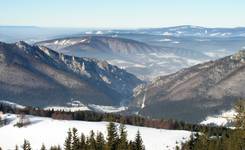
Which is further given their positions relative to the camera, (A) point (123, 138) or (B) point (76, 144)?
(B) point (76, 144)

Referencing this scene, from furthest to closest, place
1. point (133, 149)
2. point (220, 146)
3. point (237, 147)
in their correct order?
point (220, 146)
point (133, 149)
point (237, 147)

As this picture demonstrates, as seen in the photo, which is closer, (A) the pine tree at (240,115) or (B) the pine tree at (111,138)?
(A) the pine tree at (240,115)

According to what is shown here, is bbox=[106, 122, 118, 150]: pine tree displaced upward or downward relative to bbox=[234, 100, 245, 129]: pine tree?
downward

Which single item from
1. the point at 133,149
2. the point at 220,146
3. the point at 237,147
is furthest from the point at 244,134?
the point at 220,146

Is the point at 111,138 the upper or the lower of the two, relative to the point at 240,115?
lower

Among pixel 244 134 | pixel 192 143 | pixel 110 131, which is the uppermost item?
pixel 244 134

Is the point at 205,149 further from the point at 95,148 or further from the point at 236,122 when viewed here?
the point at 236,122

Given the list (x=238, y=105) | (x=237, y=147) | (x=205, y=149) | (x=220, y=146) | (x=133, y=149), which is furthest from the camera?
(x=220, y=146)

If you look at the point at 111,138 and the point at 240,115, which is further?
the point at 111,138

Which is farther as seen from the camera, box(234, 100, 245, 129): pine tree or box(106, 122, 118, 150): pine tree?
box(106, 122, 118, 150): pine tree

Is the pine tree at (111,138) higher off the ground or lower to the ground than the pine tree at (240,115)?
lower

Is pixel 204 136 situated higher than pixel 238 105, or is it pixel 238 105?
pixel 238 105
